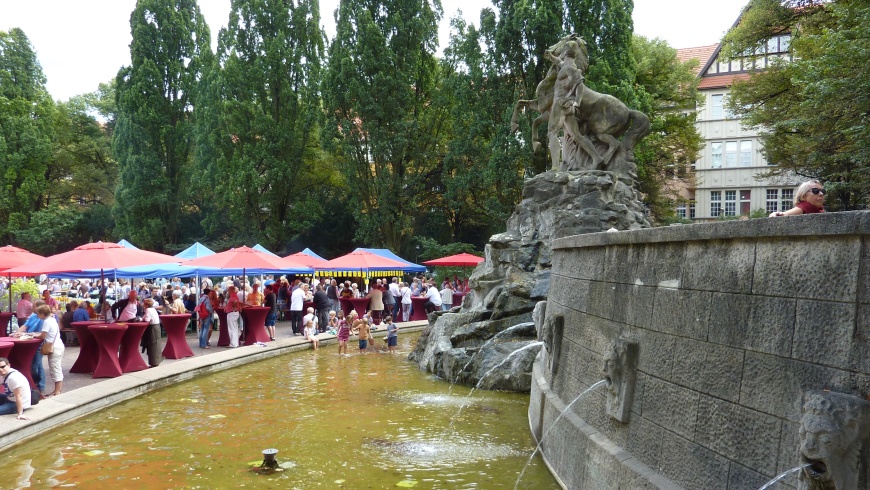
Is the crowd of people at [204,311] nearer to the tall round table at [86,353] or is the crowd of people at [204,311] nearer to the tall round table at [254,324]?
the tall round table at [254,324]

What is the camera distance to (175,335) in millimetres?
14805

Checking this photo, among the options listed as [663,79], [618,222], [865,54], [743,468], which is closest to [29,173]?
[663,79]

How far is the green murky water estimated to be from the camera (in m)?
7.04

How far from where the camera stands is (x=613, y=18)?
2716 centimetres

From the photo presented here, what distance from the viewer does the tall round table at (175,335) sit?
14.5 m

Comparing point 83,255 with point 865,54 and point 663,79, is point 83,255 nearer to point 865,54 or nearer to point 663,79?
point 865,54

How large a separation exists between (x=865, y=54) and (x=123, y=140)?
3331 cm

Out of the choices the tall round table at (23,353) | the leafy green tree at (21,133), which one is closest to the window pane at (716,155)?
the leafy green tree at (21,133)

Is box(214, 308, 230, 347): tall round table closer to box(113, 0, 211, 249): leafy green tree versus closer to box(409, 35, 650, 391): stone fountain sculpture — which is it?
box(409, 35, 650, 391): stone fountain sculpture

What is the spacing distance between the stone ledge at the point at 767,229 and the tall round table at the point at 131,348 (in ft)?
33.6

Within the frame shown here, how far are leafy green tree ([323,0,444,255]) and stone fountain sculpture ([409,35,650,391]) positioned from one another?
16.8 meters

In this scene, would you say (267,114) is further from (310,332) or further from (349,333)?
(349,333)

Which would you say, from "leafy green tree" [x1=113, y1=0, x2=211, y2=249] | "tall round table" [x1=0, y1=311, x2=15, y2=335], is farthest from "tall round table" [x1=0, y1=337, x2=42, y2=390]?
"leafy green tree" [x1=113, y1=0, x2=211, y2=249]

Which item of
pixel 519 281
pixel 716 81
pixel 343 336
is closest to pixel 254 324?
pixel 343 336
